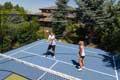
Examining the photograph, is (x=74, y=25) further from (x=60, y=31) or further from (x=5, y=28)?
(x=5, y=28)

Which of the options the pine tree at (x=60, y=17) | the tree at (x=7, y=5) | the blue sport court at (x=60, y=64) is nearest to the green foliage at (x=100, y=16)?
the pine tree at (x=60, y=17)

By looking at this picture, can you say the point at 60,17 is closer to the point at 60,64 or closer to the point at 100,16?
the point at 100,16

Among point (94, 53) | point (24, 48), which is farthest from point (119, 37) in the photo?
point (24, 48)

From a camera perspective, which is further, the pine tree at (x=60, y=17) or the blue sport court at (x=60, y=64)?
the pine tree at (x=60, y=17)

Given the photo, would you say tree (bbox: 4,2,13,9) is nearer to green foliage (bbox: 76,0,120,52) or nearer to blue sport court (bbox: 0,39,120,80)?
green foliage (bbox: 76,0,120,52)

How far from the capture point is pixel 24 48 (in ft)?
60.4

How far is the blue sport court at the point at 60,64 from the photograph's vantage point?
43.7 ft

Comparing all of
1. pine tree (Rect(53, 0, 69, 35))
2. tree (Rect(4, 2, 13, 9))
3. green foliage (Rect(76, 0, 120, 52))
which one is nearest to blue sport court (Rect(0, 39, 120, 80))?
green foliage (Rect(76, 0, 120, 52))

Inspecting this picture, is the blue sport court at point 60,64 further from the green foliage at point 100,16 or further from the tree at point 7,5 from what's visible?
the tree at point 7,5

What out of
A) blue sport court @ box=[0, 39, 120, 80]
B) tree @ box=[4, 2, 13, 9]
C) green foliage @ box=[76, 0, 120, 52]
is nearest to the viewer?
blue sport court @ box=[0, 39, 120, 80]

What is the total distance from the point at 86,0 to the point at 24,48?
13.5 m

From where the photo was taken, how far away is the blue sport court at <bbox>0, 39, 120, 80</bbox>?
13.3 meters

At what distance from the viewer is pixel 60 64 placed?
49.8ft

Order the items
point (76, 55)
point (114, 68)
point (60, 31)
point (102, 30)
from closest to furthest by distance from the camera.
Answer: point (114, 68) < point (76, 55) < point (102, 30) < point (60, 31)
